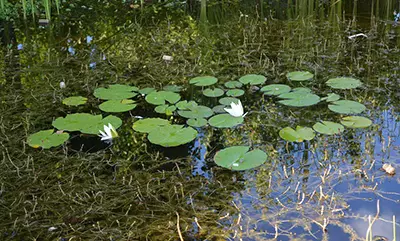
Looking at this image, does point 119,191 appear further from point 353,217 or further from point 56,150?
point 353,217

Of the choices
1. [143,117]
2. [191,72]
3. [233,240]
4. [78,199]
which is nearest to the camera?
[233,240]

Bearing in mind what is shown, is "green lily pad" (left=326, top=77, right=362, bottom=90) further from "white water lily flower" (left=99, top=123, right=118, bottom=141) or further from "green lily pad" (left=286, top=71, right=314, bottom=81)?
"white water lily flower" (left=99, top=123, right=118, bottom=141)

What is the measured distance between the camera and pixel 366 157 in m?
2.66

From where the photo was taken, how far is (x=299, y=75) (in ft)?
11.9

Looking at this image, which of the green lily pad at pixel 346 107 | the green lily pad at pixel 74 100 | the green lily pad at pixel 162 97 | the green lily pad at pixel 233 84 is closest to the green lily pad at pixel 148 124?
the green lily pad at pixel 162 97

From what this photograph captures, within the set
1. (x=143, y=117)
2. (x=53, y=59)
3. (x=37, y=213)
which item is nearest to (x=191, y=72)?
(x=143, y=117)

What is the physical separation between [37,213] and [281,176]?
3.89ft

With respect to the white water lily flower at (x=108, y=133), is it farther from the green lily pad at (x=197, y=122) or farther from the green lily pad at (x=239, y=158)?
the green lily pad at (x=239, y=158)

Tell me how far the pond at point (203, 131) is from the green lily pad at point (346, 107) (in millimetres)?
12

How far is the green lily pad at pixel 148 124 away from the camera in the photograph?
299 cm

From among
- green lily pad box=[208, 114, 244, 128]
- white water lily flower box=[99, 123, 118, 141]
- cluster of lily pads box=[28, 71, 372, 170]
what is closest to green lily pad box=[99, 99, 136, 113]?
cluster of lily pads box=[28, 71, 372, 170]

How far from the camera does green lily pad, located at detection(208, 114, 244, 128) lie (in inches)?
117

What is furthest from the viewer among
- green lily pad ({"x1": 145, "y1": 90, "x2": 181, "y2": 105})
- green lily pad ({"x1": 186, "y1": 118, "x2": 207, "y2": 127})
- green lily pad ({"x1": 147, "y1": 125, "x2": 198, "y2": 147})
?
green lily pad ({"x1": 145, "y1": 90, "x2": 181, "y2": 105})

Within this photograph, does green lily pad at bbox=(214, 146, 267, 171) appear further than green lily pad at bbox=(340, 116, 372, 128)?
No
